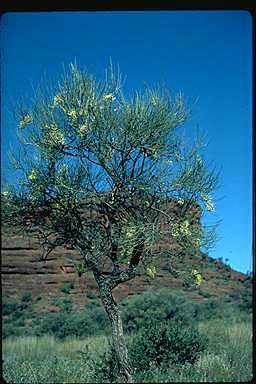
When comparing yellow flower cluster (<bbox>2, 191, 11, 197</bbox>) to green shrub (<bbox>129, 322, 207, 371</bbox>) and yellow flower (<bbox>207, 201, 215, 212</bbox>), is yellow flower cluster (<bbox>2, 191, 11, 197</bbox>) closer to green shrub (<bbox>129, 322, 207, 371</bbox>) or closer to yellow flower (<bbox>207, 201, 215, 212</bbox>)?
yellow flower (<bbox>207, 201, 215, 212</bbox>)

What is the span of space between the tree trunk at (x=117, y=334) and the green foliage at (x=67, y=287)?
52.0ft

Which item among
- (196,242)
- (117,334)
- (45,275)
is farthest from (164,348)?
(45,275)

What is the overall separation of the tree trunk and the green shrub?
56 cm

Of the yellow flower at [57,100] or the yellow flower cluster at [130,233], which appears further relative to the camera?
the yellow flower at [57,100]

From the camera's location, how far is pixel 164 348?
7.46 m

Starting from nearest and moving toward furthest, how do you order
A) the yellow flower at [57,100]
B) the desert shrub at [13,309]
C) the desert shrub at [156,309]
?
the yellow flower at [57,100], the desert shrub at [156,309], the desert shrub at [13,309]

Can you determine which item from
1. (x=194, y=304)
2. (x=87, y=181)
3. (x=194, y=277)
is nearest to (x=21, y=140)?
(x=87, y=181)

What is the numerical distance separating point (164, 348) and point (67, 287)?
15.3 meters

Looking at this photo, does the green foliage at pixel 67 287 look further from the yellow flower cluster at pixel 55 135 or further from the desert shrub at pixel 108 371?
the yellow flower cluster at pixel 55 135

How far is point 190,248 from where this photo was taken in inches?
276

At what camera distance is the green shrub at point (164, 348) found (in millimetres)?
7109
